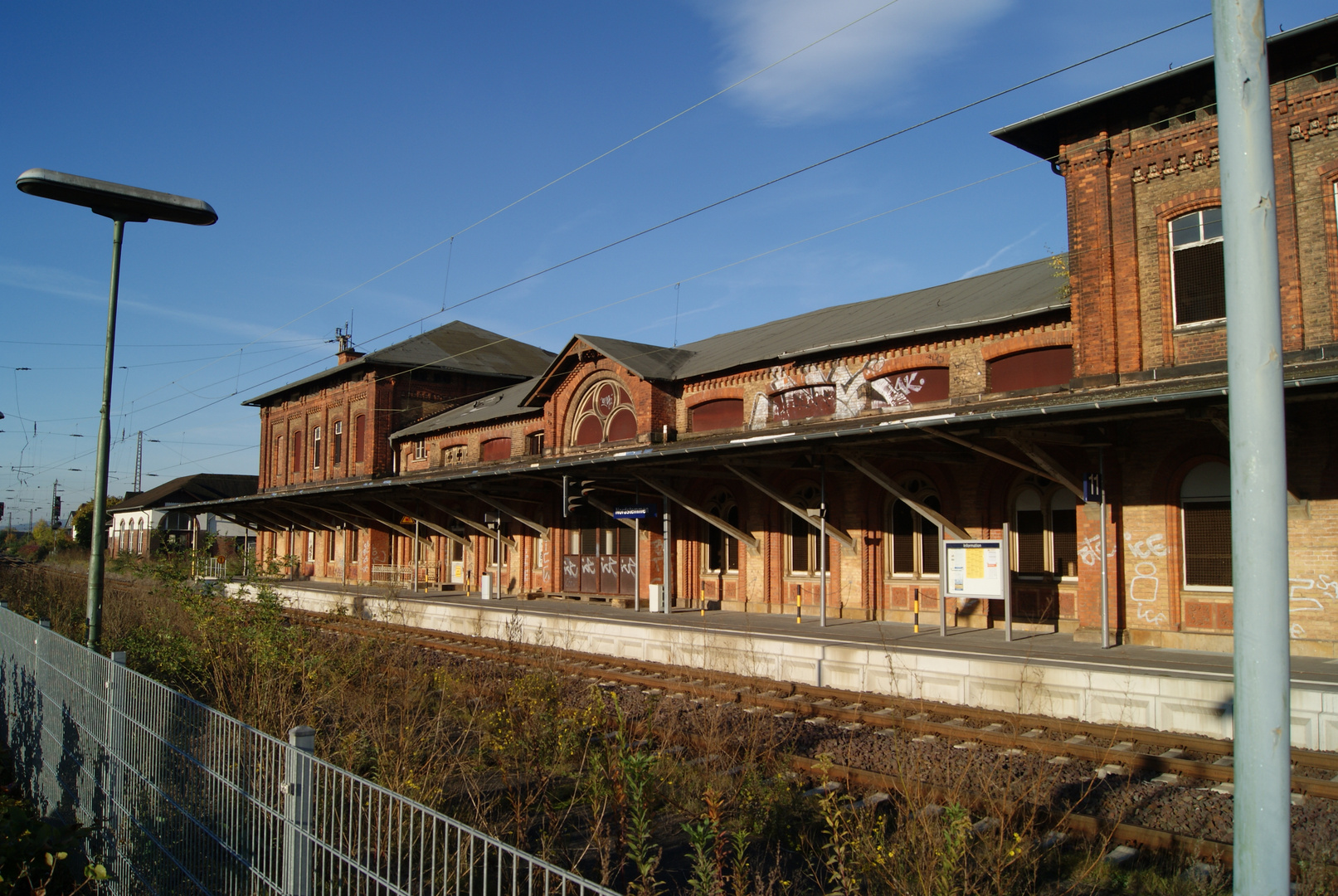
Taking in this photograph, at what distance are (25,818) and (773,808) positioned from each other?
14.9ft

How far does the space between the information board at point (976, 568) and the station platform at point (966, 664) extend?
0.82 m

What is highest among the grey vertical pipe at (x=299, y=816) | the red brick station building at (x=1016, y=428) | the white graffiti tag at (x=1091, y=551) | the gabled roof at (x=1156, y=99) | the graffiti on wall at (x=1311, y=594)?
the gabled roof at (x=1156, y=99)

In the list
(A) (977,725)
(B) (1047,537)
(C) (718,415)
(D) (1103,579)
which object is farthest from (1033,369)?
(A) (977,725)

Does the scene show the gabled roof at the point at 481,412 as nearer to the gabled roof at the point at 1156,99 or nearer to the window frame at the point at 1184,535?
the gabled roof at the point at 1156,99

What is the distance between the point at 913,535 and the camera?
18.7m

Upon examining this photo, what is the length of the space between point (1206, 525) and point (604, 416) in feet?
51.4

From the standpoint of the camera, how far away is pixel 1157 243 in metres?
14.6

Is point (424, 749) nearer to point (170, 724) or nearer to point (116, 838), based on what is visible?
point (116, 838)

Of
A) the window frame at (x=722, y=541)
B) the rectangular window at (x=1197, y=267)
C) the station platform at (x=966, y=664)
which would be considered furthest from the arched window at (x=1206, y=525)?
the window frame at (x=722, y=541)

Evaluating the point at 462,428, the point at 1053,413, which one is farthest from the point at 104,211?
the point at 462,428

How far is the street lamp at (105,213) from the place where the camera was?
804cm

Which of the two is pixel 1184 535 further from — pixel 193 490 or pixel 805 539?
pixel 193 490

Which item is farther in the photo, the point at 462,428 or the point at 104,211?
the point at 462,428

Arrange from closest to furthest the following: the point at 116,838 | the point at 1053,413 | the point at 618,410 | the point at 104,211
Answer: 1. the point at 116,838
2. the point at 104,211
3. the point at 1053,413
4. the point at 618,410
